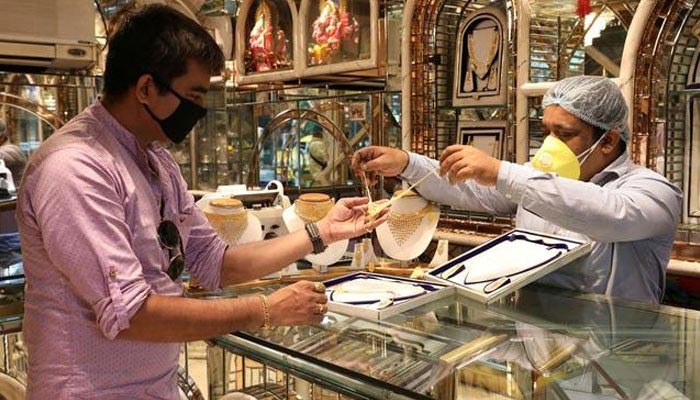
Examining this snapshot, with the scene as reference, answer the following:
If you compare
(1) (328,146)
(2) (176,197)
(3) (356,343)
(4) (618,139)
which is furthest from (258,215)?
(1) (328,146)

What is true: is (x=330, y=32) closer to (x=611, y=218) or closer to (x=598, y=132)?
(x=598, y=132)

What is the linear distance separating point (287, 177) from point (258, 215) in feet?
8.42

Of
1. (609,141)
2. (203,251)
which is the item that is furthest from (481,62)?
(203,251)

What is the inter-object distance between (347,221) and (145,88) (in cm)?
84

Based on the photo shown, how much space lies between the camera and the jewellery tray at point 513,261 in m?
1.68

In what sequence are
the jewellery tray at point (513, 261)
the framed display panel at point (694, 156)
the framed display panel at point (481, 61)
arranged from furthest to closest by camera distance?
1. the framed display panel at point (481, 61)
2. the framed display panel at point (694, 156)
3. the jewellery tray at point (513, 261)

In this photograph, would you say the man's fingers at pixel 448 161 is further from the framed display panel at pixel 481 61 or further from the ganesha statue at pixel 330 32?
the ganesha statue at pixel 330 32

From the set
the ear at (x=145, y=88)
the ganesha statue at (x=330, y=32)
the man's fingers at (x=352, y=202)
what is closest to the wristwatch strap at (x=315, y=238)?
the man's fingers at (x=352, y=202)

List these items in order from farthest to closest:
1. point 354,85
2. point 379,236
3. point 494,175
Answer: point 354,85
point 379,236
point 494,175

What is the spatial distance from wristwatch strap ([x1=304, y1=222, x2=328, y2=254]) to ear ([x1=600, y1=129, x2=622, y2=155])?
3.17 ft

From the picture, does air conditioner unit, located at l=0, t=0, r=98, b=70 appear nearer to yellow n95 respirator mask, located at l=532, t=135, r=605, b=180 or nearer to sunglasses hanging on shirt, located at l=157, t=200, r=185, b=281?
sunglasses hanging on shirt, located at l=157, t=200, r=185, b=281

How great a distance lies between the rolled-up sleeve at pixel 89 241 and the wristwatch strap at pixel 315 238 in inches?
29.1

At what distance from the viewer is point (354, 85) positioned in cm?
416

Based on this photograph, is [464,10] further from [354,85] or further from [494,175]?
[494,175]
